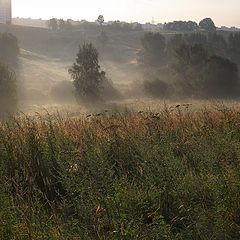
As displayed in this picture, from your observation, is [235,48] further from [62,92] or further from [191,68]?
[62,92]

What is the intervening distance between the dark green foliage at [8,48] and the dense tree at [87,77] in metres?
33.7

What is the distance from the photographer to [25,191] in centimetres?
542

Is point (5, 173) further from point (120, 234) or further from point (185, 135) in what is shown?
point (185, 135)

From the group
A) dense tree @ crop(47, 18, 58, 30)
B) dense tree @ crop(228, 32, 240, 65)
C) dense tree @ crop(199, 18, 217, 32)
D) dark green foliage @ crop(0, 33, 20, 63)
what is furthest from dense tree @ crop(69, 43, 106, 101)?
dense tree @ crop(199, 18, 217, 32)

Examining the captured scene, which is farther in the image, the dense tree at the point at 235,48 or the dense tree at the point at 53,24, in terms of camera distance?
the dense tree at the point at 53,24

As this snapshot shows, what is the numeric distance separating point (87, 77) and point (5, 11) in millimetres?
122288

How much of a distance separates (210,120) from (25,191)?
4.52 metres

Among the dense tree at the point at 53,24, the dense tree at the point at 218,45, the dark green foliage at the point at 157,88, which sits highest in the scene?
the dense tree at the point at 53,24

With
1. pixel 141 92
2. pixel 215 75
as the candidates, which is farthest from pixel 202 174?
pixel 141 92

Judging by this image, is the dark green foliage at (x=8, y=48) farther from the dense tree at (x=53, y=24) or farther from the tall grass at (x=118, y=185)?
the tall grass at (x=118, y=185)

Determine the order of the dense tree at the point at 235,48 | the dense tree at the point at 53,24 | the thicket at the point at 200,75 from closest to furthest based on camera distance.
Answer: the thicket at the point at 200,75, the dense tree at the point at 235,48, the dense tree at the point at 53,24

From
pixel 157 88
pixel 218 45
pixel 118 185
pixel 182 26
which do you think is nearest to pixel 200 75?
pixel 157 88

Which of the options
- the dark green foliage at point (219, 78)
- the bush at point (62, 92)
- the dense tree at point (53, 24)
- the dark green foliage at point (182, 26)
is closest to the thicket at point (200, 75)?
the dark green foliage at point (219, 78)

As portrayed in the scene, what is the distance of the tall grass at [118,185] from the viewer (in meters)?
4.47
